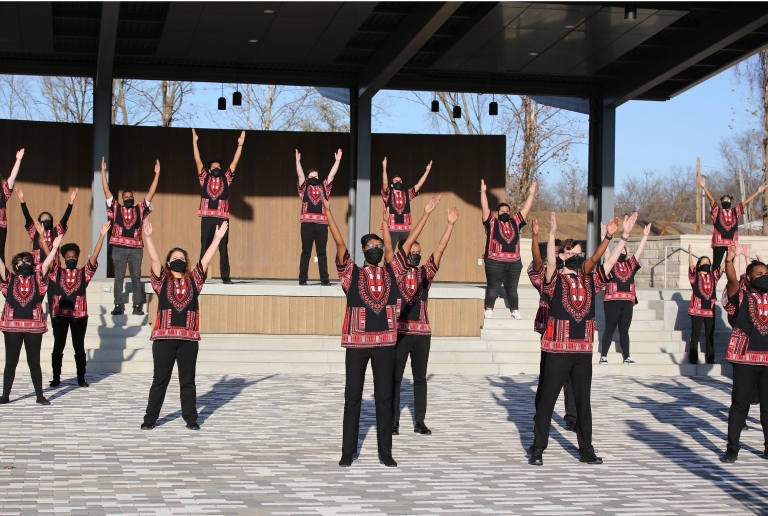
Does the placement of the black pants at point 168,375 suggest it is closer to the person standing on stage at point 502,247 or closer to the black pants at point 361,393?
the black pants at point 361,393

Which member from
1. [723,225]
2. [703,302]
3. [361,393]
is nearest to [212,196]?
[703,302]

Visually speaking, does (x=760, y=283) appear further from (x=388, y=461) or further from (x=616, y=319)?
(x=616, y=319)

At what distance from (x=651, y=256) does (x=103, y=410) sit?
16.3 metres

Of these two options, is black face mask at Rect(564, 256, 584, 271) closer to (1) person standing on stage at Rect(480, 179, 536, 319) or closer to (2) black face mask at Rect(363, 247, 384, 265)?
(2) black face mask at Rect(363, 247, 384, 265)

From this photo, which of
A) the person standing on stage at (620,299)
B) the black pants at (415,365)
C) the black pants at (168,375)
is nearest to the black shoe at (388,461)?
the black pants at (415,365)

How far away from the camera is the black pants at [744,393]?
8.36 m

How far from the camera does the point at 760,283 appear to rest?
27.8 feet

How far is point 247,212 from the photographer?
69.1ft

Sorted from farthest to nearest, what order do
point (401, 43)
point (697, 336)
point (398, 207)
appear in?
point (398, 207) < point (401, 43) < point (697, 336)

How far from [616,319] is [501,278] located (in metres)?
1.93

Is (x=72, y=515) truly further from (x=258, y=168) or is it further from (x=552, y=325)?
(x=258, y=168)

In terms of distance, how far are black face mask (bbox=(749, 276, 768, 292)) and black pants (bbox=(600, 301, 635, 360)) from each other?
5818 mm

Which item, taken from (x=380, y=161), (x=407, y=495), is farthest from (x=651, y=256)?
(x=407, y=495)

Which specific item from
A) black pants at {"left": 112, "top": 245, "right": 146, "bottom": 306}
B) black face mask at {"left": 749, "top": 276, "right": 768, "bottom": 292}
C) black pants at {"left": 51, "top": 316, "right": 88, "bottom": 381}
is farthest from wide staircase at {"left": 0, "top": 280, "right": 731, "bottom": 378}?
black face mask at {"left": 749, "top": 276, "right": 768, "bottom": 292}
